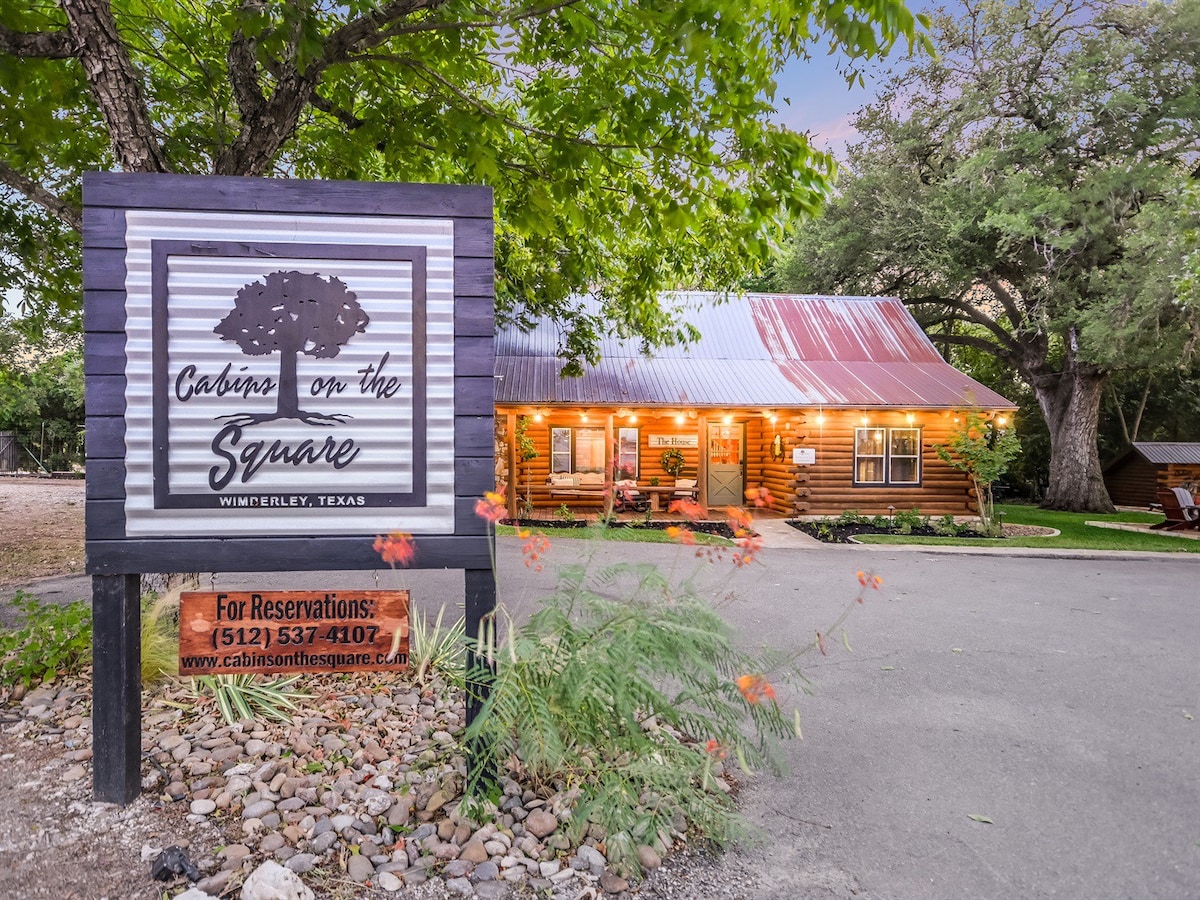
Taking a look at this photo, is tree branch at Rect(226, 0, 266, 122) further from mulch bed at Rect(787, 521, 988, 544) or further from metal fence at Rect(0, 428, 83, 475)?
metal fence at Rect(0, 428, 83, 475)

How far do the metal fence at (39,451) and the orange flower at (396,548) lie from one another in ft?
112

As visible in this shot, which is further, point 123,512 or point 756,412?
point 756,412

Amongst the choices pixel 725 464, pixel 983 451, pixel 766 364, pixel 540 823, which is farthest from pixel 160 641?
pixel 725 464

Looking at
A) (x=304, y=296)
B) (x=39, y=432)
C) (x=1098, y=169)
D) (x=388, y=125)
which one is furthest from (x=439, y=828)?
(x=39, y=432)

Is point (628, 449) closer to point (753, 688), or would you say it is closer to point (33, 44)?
point (33, 44)

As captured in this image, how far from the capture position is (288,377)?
9.44 ft

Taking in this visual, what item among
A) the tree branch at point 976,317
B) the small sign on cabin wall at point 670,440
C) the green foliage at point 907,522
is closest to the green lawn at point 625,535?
the green foliage at point 907,522

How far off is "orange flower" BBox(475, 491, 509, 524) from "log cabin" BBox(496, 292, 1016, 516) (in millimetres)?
10593

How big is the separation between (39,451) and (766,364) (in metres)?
32.8

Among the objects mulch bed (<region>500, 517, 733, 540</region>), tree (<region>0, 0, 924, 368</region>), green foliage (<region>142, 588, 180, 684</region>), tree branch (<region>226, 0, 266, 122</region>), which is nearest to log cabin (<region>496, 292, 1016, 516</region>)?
mulch bed (<region>500, 517, 733, 540</region>)

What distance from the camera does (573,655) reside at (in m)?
2.51

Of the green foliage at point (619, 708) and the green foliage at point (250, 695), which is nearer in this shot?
the green foliage at point (619, 708)

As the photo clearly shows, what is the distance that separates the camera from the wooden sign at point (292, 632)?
2900 mm

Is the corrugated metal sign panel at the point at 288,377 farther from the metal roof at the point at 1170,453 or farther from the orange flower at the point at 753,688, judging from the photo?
the metal roof at the point at 1170,453
